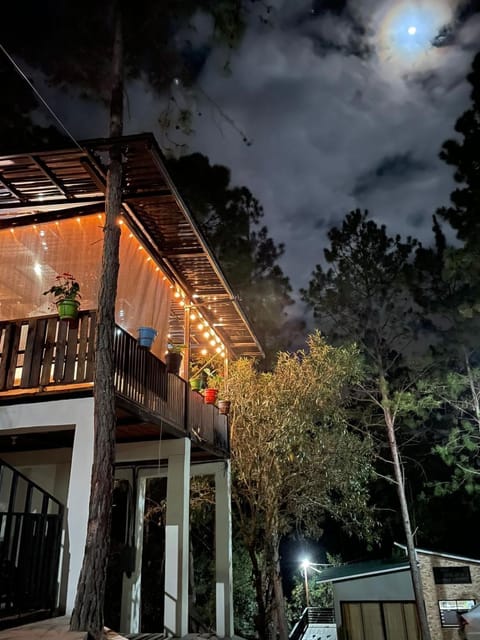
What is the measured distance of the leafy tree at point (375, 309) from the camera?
18469mm

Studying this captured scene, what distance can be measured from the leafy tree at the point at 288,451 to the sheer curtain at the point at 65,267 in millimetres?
5372

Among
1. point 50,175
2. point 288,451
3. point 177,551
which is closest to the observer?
point 50,175

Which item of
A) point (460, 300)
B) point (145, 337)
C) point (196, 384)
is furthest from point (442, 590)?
point (145, 337)

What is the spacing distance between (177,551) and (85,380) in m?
3.57

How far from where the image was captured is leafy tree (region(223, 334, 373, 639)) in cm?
1373

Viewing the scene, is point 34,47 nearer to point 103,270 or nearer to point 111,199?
point 111,199

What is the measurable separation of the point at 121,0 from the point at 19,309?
505 cm

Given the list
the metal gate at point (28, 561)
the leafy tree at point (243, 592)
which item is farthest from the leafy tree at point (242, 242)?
the metal gate at point (28, 561)

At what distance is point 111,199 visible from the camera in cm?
629

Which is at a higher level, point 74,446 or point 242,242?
point 242,242

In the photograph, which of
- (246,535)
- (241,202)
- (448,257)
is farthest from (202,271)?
(241,202)

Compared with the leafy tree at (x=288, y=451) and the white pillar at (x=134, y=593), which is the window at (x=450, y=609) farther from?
the white pillar at (x=134, y=593)

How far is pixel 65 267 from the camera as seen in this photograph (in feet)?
27.3

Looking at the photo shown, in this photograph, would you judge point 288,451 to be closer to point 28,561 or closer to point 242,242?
point 28,561
